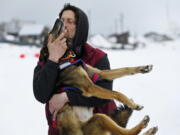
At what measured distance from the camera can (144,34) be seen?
127562 millimetres

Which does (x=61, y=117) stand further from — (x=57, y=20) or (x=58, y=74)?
(x=57, y=20)

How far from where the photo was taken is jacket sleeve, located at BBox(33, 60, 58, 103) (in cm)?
341

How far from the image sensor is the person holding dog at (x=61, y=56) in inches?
135

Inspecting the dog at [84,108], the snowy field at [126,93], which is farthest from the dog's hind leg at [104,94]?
the snowy field at [126,93]

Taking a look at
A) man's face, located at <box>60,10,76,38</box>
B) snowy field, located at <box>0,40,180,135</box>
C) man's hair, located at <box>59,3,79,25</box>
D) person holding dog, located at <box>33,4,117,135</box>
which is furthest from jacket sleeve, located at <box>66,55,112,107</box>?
snowy field, located at <box>0,40,180,135</box>

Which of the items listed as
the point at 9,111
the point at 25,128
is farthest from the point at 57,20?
the point at 9,111

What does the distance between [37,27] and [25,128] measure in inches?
2380

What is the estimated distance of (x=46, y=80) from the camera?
11.2 ft

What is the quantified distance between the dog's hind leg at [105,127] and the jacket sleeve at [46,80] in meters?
0.47

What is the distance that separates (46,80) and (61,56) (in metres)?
0.28

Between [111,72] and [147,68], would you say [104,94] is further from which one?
[147,68]

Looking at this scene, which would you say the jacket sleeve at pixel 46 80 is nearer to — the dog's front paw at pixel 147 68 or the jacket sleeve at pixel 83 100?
the jacket sleeve at pixel 83 100

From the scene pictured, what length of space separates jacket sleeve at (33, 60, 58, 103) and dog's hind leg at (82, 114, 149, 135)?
0.47 m

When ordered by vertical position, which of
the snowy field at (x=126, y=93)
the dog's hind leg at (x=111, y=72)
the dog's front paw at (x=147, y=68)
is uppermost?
the dog's front paw at (x=147, y=68)
